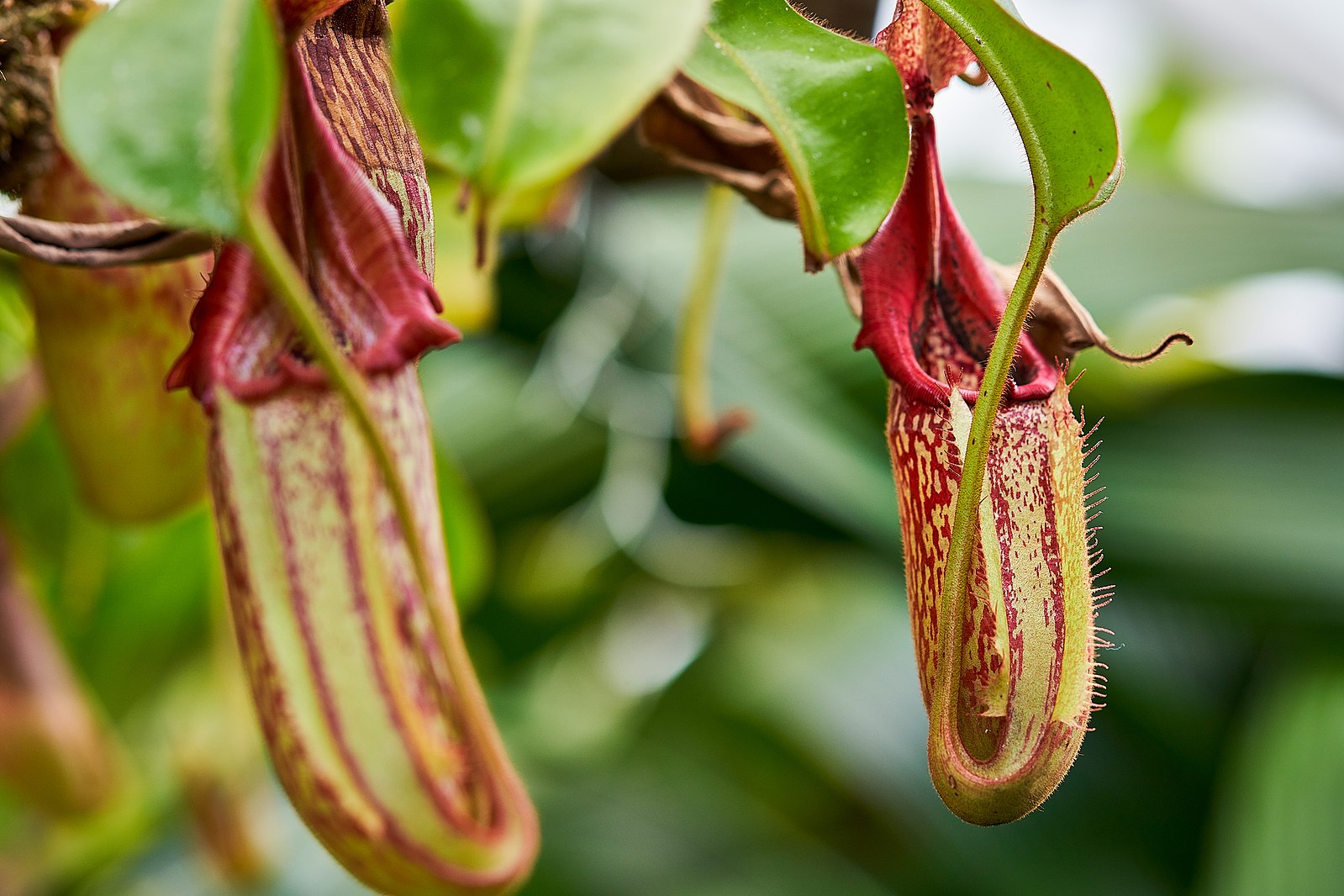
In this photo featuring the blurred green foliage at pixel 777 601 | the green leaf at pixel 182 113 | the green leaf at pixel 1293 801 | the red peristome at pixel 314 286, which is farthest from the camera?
the blurred green foliage at pixel 777 601

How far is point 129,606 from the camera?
3.57 ft

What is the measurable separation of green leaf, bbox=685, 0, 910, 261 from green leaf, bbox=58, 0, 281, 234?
127 millimetres

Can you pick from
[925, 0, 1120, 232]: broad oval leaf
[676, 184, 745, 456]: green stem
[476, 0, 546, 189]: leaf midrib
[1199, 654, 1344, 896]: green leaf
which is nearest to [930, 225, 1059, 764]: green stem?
[925, 0, 1120, 232]: broad oval leaf

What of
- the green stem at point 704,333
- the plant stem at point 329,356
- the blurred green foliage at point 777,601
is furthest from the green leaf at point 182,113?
the blurred green foliage at point 777,601

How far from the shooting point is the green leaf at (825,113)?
0.95 ft

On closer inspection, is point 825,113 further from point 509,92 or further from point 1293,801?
point 1293,801

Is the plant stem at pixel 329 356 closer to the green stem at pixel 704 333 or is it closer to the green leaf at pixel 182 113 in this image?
the green leaf at pixel 182 113

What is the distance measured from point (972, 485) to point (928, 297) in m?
0.11

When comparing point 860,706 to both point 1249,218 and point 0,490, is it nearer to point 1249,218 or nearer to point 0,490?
point 1249,218

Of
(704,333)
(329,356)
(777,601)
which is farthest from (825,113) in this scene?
(777,601)

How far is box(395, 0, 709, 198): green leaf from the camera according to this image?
226mm

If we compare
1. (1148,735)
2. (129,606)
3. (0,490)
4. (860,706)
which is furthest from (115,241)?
(1148,735)

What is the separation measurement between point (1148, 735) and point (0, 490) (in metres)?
1.15

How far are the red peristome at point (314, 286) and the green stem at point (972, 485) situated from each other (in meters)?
0.14
